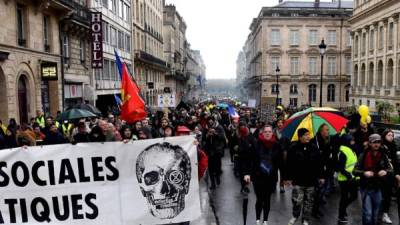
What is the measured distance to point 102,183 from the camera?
586 cm

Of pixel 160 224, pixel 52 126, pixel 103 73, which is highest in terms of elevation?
pixel 103 73

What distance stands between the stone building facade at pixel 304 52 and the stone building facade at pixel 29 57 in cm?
5014

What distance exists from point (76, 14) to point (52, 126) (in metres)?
16.0

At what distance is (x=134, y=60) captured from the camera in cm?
4256

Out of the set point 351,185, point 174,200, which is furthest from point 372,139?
point 174,200

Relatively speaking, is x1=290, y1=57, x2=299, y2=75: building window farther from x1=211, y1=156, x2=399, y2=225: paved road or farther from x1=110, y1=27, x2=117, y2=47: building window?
x1=211, y1=156, x2=399, y2=225: paved road

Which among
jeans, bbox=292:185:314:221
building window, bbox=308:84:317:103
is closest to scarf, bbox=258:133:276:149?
jeans, bbox=292:185:314:221

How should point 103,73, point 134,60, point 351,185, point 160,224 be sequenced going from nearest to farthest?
point 160,224
point 351,185
point 103,73
point 134,60

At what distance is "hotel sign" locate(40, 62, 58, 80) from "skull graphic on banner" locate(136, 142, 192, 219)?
15.7m

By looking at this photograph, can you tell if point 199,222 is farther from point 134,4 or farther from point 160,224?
point 134,4

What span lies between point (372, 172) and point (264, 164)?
63.8 inches

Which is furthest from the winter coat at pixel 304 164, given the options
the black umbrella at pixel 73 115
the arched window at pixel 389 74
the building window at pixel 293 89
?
the building window at pixel 293 89

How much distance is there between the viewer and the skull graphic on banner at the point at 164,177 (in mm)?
5988

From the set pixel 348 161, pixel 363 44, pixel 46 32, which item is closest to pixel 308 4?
pixel 363 44
